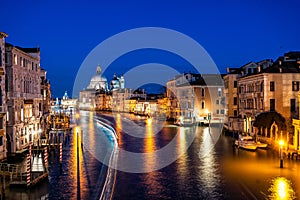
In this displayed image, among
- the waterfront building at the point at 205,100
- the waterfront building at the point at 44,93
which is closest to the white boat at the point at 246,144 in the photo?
the waterfront building at the point at 44,93

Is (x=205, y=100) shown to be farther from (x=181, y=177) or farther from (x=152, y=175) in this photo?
(x=181, y=177)

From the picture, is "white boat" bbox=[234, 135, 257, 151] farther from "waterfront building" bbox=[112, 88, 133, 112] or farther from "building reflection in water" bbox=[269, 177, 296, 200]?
"waterfront building" bbox=[112, 88, 133, 112]

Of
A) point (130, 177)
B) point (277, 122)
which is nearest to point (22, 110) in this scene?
point (130, 177)

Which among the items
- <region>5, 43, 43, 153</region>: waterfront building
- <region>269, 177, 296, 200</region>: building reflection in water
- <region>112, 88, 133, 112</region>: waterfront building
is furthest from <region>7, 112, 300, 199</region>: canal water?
<region>112, 88, 133, 112</region>: waterfront building

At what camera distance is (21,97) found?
3988 cm

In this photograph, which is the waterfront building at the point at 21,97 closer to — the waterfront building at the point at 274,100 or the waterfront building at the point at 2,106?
the waterfront building at the point at 2,106

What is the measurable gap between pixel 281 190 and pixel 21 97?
1048 inches

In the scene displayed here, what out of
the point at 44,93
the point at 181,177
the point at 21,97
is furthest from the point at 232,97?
the point at 181,177

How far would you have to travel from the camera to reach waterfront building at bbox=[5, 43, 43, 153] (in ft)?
120

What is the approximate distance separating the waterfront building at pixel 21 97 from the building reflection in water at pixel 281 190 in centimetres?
2305

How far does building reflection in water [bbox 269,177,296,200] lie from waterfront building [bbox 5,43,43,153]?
2305cm

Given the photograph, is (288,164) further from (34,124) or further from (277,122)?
(34,124)

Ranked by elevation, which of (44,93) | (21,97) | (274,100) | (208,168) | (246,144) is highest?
(44,93)

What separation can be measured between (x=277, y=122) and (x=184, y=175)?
790 inches
